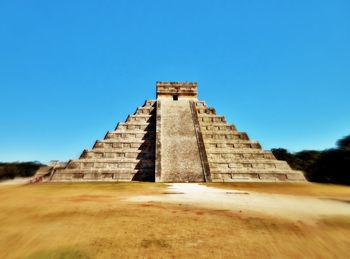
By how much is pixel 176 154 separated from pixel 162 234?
11.5m

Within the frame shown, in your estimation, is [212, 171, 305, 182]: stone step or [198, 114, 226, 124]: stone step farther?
[198, 114, 226, 124]: stone step

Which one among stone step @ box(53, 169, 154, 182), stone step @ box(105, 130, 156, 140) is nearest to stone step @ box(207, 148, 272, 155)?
stone step @ box(105, 130, 156, 140)

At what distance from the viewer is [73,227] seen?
4.93m

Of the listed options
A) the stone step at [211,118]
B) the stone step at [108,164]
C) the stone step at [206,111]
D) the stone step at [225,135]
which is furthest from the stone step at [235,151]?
the stone step at [206,111]

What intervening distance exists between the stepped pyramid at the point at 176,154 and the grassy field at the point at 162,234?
28.7 ft

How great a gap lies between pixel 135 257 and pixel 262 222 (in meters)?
2.69

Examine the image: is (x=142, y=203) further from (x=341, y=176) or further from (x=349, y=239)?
(x=341, y=176)

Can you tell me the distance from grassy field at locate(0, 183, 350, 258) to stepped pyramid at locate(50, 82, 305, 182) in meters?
8.75

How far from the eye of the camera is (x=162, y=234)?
4.59 metres

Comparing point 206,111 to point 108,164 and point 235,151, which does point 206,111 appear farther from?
point 108,164

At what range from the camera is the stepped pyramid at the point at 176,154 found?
1549cm

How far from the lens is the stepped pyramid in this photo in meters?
15.5

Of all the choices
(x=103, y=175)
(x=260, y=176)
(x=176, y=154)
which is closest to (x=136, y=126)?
(x=176, y=154)

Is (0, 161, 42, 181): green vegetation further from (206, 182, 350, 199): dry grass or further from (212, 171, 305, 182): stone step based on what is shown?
(206, 182, 350, 199): dry grass
